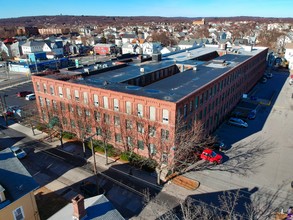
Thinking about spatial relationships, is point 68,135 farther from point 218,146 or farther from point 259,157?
point 259,157

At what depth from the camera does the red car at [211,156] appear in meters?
35.6

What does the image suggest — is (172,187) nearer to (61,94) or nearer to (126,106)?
(126,106)

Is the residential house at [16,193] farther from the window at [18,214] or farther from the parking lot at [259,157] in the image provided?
the parking lot at [259,157]

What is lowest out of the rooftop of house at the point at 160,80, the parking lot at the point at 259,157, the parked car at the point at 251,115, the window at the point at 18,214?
the parking lot at the point at 259,157

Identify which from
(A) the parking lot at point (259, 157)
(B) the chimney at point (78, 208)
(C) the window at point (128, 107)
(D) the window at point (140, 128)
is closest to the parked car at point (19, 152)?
(C) the window at point (128, 107)

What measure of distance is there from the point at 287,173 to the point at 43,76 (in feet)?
148

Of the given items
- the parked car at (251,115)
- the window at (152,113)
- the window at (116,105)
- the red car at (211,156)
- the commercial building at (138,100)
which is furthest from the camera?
the parked car at (251,115)

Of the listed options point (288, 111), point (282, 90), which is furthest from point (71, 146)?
point (282, 90)

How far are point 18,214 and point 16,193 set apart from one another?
2031 millimetres

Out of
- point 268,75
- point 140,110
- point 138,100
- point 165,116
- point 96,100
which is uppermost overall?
point 138,100

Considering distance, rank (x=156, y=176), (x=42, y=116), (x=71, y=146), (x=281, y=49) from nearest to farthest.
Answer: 1. (x=156, y=176)
2. (x=71, y=146)
3. (x=42, y=116)
4. (x=281, y=49)

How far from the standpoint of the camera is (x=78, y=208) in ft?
55.8

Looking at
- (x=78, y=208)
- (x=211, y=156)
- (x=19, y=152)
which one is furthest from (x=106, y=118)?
(x=78, y=208)

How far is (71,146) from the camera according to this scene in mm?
41281
